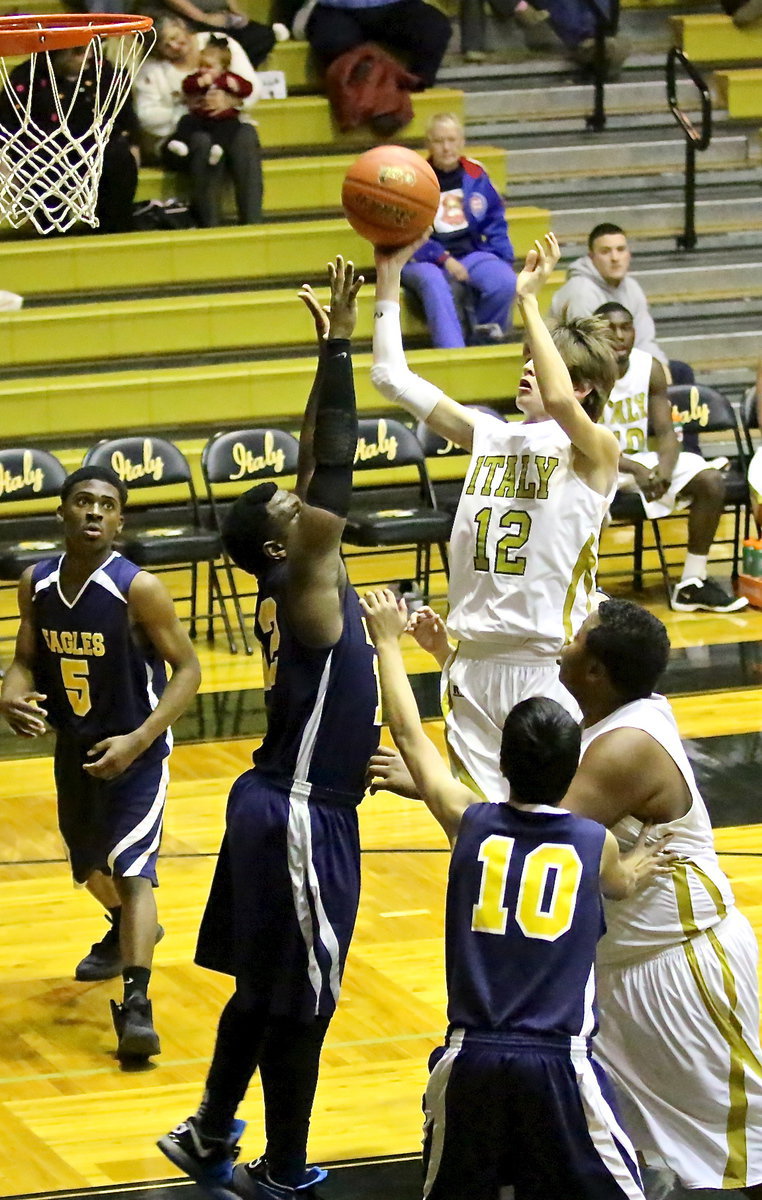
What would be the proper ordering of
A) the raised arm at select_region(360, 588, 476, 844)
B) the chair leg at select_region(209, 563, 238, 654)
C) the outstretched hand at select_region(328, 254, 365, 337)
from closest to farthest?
the raised arm at select_region(360, 588, 476, 844) < the outstretched hand at select_region(328, 254, 365, 337) < the chair leg at select_region(209, 563, 238, 654)

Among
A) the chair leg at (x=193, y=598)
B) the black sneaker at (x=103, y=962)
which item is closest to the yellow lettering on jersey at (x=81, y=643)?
the black sneaker at (x=103, y=962)

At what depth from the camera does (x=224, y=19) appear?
11.6 meters

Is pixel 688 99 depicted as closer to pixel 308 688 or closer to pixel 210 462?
pixel 210 462

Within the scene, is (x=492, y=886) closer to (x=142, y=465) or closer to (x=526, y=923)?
(x=526, y=923)

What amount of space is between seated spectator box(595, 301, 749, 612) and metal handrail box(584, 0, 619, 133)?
3608mm

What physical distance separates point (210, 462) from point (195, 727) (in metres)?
1.85

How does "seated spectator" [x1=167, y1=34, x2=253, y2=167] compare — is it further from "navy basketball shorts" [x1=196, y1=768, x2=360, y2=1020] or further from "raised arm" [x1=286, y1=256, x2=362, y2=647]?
"navy basketball shorts" [x1=196, y1=768, x2=360, y2=1020]

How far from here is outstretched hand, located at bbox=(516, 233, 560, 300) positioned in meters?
4.70

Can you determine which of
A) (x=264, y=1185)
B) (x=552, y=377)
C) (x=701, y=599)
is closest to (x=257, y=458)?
(x=701, y=599)

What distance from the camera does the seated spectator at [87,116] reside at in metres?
9.13

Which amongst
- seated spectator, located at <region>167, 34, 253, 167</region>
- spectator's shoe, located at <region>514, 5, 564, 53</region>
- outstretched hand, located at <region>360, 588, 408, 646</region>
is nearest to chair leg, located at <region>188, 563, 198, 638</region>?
seated spectator, located at <region>167, 34, 253, 167</region>

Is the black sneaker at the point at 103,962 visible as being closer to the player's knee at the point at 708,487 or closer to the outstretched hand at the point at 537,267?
the outstretched hand at the point at 537,267

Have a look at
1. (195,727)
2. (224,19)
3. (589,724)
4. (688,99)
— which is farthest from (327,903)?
(688,99)

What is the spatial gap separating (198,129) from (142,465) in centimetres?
285
